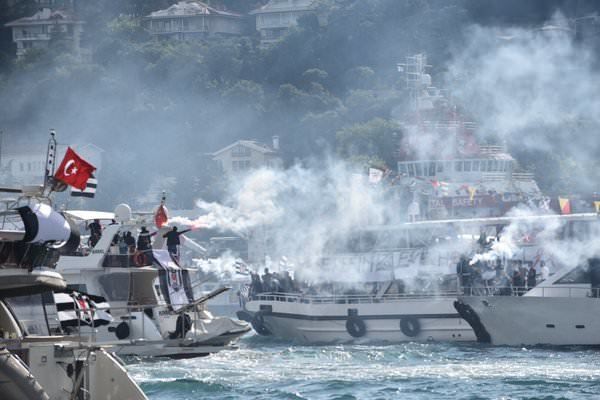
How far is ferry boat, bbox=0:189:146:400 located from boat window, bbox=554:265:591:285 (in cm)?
2752

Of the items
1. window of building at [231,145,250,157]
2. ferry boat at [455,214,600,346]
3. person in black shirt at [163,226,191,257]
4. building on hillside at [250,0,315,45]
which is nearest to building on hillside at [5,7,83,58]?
building on hillside at [250,0,315,45]

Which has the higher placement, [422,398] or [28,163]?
[28,163]

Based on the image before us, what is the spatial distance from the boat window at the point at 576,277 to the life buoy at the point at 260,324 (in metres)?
12.6

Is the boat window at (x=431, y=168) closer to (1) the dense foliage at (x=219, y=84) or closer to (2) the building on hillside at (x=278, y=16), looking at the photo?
(1) the dense foliage at (x=219, y=84)

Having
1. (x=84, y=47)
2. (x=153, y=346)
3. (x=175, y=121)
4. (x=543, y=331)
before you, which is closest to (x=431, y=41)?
(x=175, y=121)

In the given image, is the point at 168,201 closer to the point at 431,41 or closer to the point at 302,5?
the point at 431,41

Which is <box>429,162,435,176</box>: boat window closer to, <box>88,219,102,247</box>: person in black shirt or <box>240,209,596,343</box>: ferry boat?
<box>240,209,596,343</box>: ferry boat

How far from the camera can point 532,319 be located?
162 feet

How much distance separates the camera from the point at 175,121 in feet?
509

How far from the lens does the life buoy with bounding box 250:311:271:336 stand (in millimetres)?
58000

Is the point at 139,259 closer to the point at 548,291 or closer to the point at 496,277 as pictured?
the point at 548,291

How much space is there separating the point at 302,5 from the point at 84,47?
2524 centimetres

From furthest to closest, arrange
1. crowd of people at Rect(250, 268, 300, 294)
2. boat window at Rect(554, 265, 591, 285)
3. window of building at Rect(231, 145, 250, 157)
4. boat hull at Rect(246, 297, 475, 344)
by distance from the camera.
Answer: window of building at Rect(231, 145, 250, 157) < crowd of people at Rect(250, 268, 300, 294) < boat hull at Rect(246, 297, 475, 344) < boat window at Rect(554, 265, 591, 285)

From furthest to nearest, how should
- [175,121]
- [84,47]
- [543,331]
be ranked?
1. [84,47]
2. [175,121]
3. [543,331]
